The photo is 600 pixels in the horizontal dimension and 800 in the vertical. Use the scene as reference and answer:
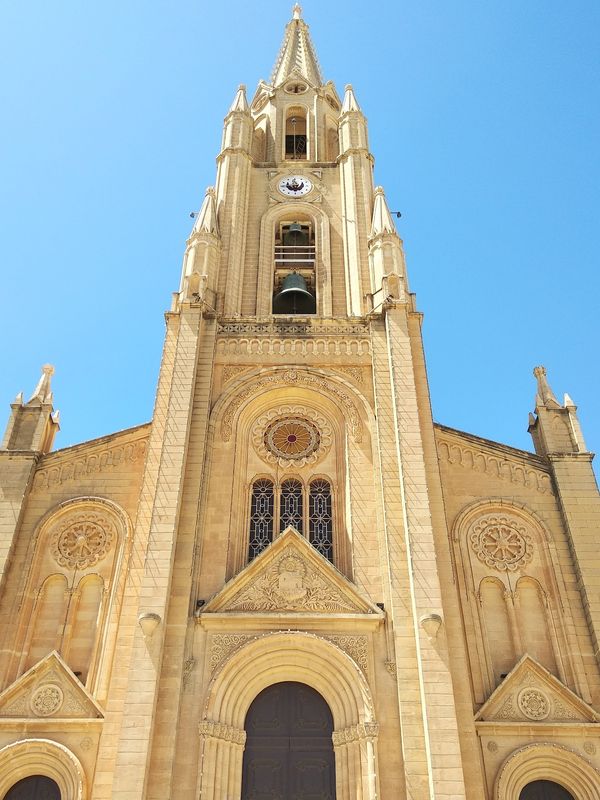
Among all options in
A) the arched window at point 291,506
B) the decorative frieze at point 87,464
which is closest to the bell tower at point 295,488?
the arched window at point 291,506

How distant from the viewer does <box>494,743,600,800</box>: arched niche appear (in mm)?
15703

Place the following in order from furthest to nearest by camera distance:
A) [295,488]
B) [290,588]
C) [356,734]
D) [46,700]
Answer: [295,488] → [290,588] → [46,700] → [356,734]

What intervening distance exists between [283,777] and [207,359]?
11.4m

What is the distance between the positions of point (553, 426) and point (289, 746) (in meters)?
11.8

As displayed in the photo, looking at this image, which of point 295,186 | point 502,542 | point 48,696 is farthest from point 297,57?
point 48,696

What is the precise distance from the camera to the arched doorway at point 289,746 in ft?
50.8

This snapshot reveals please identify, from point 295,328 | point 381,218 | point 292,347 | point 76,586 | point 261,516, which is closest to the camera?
point 76,586

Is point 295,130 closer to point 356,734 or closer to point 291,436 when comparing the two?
point 291,436

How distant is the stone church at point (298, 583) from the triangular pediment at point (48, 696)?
5 centimetres

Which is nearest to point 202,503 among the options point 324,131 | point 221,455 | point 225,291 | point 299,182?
point 221,455

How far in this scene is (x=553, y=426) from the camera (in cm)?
2188

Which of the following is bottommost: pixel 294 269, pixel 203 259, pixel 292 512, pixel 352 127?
pixel 292 512

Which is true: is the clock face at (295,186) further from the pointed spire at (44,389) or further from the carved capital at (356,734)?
the carved capital at (356,734)

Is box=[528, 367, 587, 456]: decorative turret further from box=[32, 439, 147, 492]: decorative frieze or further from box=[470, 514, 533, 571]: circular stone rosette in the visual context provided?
box=[32, 439, 147, 492]: decorative frieze
